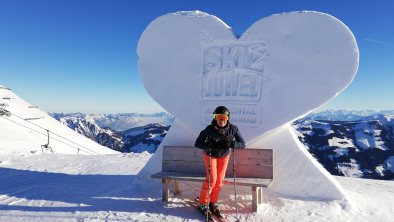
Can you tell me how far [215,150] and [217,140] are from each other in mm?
145

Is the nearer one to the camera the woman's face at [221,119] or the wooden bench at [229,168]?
the woman's face at [221,119]

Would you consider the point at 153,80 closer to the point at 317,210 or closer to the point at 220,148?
the point at 220,148

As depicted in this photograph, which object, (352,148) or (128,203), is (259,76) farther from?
(352,148)

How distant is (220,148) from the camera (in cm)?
458

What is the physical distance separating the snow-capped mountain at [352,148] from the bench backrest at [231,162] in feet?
411

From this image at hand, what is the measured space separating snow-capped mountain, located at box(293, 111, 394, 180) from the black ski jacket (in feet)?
413

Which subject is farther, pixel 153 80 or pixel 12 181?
pixel 12 181

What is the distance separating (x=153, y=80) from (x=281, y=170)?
9.30 ft

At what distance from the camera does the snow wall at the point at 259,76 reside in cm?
504

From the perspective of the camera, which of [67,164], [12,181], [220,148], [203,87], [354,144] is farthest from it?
[354,144]

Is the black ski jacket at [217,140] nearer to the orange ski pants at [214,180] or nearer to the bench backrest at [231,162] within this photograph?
the orange ski pants at [214,180]

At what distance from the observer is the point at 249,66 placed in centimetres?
555

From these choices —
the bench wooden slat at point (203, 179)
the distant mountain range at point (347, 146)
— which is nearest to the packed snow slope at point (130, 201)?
the bench wooden slat at point (203, 179)

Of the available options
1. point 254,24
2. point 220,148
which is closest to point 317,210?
point 220,148
